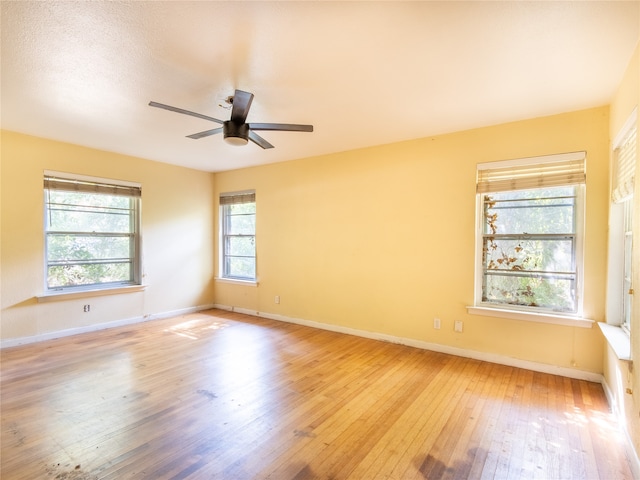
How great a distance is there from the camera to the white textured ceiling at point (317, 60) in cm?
177

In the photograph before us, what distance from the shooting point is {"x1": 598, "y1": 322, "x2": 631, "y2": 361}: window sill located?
2.11m

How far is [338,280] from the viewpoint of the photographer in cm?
456

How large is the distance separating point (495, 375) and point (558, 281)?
1.14 meters

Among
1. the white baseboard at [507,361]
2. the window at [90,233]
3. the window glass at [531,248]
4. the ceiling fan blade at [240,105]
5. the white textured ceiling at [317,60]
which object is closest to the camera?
the white textured ceiling at [317,60]

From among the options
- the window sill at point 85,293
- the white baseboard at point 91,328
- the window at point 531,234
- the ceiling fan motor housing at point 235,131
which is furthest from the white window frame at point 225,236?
the window at point 531,234

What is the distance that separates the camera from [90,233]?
4508 millimetres

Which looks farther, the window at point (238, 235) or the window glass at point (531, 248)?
the window at point (238, 235)

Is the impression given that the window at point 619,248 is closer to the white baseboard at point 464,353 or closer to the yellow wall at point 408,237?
the yellow wall at point 408,237

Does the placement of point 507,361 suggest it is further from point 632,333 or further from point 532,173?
point 532,173

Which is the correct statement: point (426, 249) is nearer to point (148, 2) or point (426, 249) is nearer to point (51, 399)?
point (148, 2)

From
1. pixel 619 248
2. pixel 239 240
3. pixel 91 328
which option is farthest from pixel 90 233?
pixel 619 248

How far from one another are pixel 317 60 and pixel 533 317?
10.3 feet

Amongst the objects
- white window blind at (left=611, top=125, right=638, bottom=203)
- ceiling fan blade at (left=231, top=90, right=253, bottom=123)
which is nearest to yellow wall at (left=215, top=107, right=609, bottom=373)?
white window blind at (left=611, top=125, right=638, bottom=203)

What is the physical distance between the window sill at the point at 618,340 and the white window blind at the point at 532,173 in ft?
4.41
